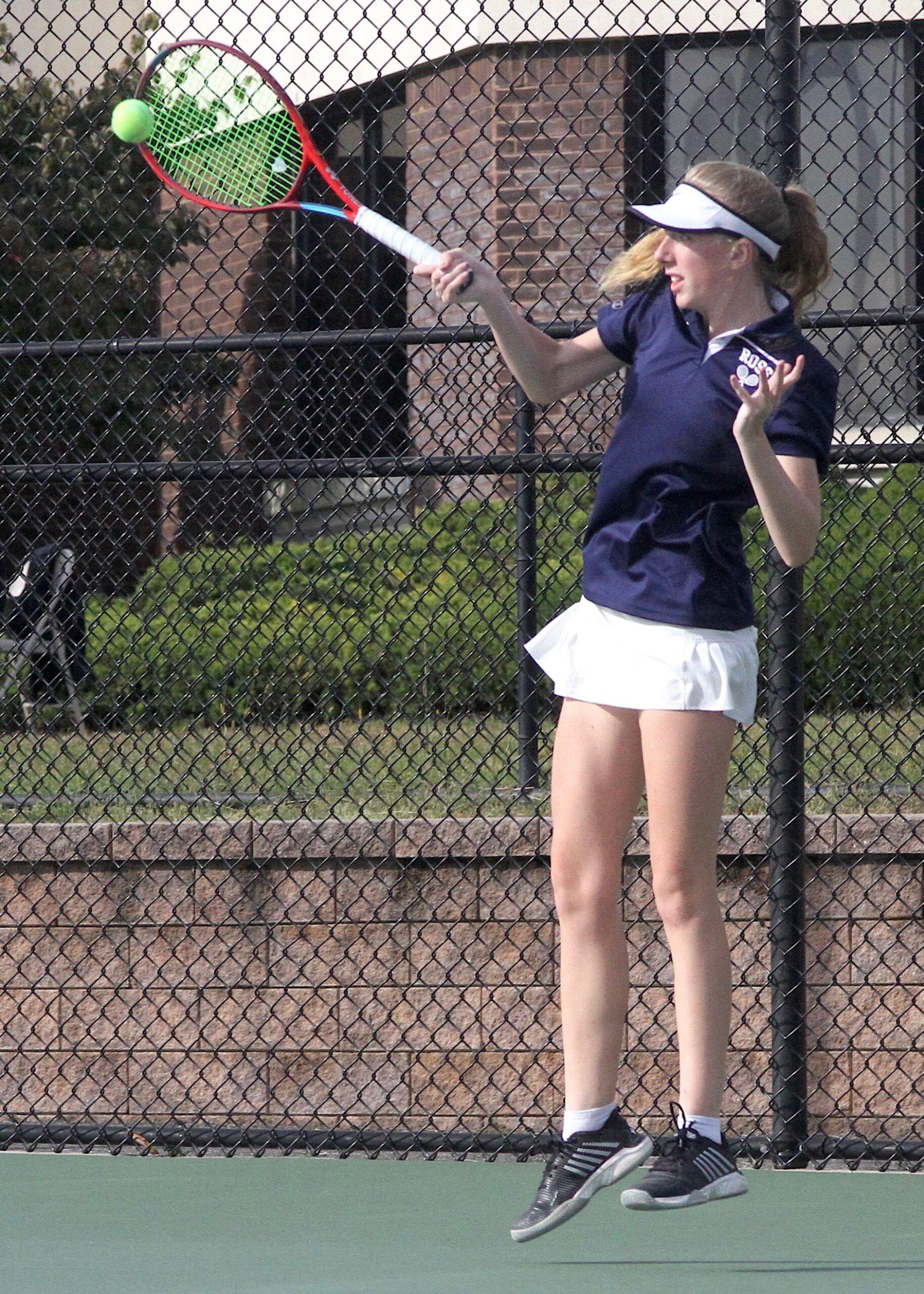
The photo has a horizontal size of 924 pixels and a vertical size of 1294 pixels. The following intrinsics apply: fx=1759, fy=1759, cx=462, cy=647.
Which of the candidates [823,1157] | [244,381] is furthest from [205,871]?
[244,381]

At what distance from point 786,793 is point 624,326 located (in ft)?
4.70

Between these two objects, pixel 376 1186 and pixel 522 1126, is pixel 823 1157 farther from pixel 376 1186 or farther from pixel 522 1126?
pixel 376 1186

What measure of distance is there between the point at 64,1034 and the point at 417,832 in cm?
113

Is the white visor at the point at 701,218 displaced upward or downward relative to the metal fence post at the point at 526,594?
upward

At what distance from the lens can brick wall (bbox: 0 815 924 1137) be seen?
4.53 meters

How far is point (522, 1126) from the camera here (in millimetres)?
4652

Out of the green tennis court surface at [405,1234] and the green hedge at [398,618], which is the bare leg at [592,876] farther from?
the green hedge at [398,618]

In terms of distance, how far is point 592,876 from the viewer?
3322 millimetres

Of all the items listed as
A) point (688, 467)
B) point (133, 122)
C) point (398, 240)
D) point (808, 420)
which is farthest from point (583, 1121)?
point (133, 122)

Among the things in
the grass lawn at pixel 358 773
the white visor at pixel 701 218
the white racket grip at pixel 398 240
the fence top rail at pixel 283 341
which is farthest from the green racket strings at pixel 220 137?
the grass lawn at pixel 358 773

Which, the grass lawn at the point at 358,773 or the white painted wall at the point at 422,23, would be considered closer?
the grass lawn at the point at 358,773

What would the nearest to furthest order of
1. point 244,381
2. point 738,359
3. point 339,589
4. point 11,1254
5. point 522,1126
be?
point 738,359 < point 11,1254 < point 522,1126 < point 339,589 < point 244,381

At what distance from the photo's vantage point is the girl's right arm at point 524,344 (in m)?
3.23

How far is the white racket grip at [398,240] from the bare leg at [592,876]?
887mm
